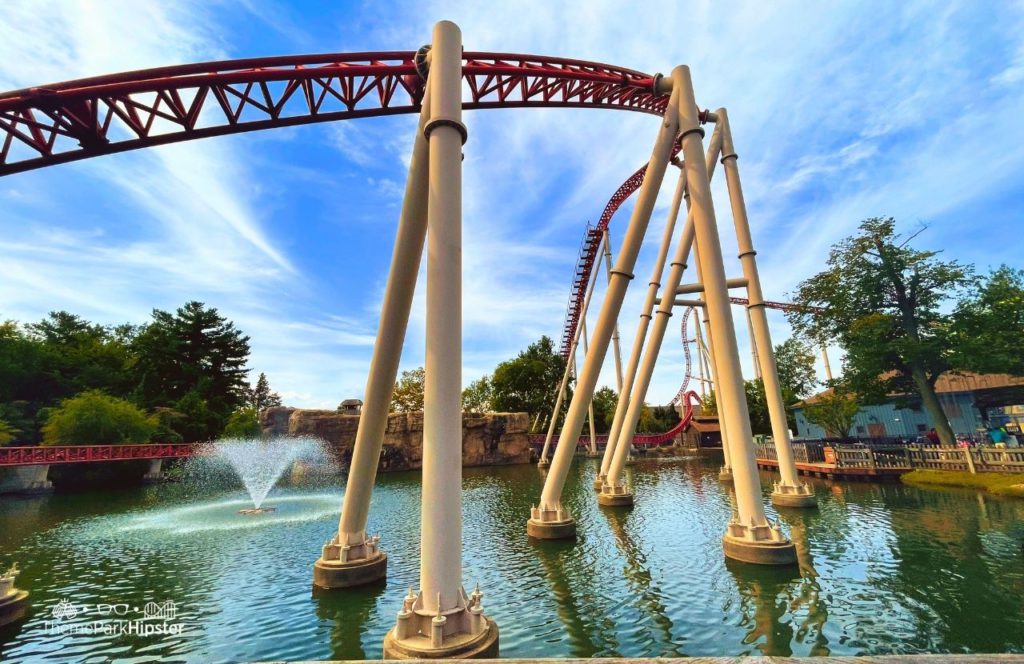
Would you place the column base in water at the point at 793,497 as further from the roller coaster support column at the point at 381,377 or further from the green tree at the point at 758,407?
the green tree at the point at 758,407

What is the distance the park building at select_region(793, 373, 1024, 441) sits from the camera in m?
25.9

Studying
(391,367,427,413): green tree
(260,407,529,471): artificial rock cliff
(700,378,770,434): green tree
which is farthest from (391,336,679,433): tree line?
(700,378,770,434): green tree

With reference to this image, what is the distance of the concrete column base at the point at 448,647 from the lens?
4.62 meters

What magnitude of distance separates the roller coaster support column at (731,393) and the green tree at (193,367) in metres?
45.3

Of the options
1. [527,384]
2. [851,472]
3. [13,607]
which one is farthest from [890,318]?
[527,384]

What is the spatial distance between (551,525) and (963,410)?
1298 inches

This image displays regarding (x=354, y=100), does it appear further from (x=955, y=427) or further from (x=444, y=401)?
(x=955, y=427)

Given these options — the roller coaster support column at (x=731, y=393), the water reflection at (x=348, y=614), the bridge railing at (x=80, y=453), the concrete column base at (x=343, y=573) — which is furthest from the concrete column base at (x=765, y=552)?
the bridge railing at (x=80, y=453)

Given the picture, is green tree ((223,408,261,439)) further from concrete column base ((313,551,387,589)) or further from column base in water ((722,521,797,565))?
column base in water ((722,521,797,565))

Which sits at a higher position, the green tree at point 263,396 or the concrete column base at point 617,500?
the green tree at point 263,396

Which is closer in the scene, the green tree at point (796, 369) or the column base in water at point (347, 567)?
the column base in water at point (347, 567)

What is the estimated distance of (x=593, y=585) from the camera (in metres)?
8.36

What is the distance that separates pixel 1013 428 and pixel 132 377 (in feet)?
210

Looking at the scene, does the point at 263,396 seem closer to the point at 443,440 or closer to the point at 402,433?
the point at 402,433
